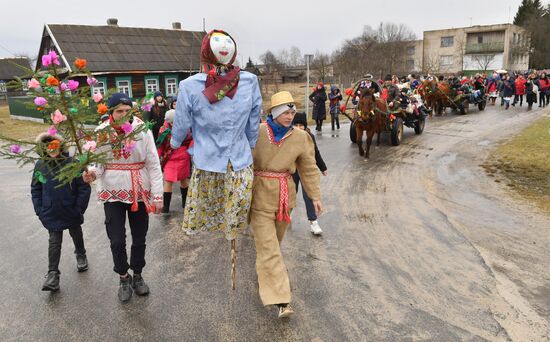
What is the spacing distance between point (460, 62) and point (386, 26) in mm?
13946

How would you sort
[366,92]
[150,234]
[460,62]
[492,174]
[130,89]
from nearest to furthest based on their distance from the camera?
[150,234], [492,174], [366,92], [130,89], [460,62]

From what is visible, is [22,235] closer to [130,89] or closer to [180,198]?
[180,198]

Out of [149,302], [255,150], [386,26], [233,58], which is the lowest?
[149,302]

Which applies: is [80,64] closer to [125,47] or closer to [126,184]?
[126,184]

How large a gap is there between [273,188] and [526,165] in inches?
315

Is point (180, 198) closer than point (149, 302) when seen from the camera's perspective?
No

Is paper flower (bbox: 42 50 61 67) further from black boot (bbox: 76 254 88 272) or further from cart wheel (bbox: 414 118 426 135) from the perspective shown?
cart wheel (bbox: 414 118 426 135)

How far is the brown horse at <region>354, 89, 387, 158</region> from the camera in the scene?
34.1ft

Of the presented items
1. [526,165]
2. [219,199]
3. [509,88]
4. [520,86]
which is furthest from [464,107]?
[219,199]

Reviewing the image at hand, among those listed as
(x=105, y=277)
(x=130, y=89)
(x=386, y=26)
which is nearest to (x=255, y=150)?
(x=105, y=277)

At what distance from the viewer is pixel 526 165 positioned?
9.49 metres

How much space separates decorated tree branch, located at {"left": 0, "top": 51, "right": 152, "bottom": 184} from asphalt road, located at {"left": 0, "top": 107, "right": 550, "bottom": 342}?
4.75ft

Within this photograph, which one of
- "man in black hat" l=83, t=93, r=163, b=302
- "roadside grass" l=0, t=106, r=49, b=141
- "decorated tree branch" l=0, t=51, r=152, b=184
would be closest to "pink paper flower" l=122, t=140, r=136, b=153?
"man in black hat" l=83, t=93, r=163, b=302

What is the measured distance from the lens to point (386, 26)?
227 feet
